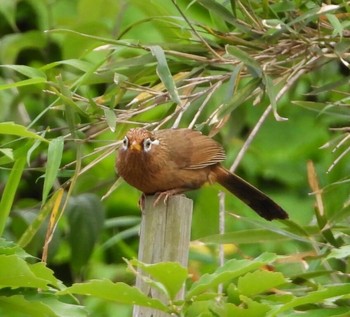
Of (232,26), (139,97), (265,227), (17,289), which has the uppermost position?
(232,26)

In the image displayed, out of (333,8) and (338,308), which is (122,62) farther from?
(338,308)

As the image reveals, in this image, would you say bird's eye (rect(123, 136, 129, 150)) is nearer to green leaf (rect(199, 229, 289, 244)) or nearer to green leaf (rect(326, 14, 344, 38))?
green leaf (rect(199, 229, 289, 244))

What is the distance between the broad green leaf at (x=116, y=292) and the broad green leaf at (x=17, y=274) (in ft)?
0.35

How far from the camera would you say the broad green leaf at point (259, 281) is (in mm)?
2066

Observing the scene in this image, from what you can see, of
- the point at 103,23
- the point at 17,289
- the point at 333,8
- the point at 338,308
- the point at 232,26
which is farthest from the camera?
the point at 103,23

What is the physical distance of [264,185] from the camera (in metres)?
5.45

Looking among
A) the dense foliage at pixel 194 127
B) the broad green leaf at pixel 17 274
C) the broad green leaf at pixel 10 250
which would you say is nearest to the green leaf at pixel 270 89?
the dense foliage at pixel 194 127

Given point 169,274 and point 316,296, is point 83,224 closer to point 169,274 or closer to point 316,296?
point 316,296

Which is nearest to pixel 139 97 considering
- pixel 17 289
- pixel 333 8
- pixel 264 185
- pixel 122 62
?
pixel 122 62

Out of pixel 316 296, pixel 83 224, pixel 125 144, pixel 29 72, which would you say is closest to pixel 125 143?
pixel 125 144

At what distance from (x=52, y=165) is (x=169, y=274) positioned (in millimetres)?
941

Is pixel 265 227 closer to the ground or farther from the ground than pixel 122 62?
closer to the ground

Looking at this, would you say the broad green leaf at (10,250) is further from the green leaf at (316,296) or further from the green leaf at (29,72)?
the green leaf at (29,72)

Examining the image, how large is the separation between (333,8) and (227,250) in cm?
195
